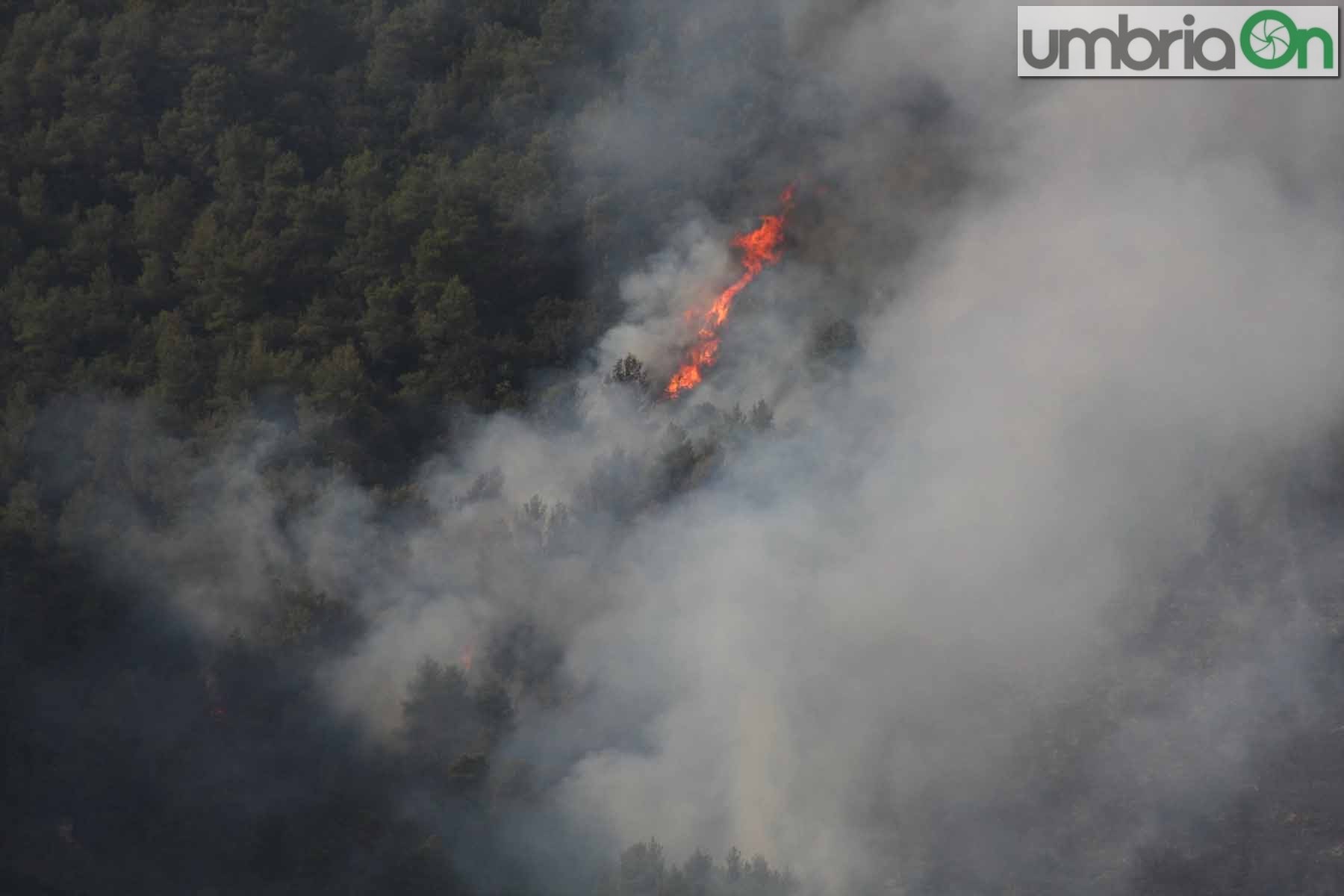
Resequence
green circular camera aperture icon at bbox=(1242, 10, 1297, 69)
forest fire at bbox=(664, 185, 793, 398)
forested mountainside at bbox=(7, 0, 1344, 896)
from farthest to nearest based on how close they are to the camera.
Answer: forest fire at bbox=(664, 185, 793, 398) → green circular camera aperture icon at bbox=(1242, 10, 1297, 69) → forested mountainside at bbox=(7, 0, 1344, 896)

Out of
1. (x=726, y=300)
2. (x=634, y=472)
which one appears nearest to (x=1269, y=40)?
(x=726, y=300)

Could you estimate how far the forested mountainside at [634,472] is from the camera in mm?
28656

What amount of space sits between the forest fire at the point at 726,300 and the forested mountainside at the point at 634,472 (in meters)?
0.15

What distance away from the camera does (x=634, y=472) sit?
1330 inches

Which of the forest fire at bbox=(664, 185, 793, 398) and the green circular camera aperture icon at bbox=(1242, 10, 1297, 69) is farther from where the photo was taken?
the forest fire at bbox=(664, 185, 793, 398)

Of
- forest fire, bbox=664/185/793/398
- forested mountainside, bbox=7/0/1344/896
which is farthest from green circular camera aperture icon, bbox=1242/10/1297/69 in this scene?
forest fire, bbox=664/185/793/398

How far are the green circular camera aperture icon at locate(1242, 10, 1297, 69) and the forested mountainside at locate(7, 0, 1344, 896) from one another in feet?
3.45

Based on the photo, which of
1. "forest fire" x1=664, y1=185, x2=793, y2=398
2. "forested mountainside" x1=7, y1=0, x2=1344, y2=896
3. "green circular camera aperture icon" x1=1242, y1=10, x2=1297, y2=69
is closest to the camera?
"forested mountainside" x1=7, y1=0, x2=1344, y2=896

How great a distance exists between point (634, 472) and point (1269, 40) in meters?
14.1

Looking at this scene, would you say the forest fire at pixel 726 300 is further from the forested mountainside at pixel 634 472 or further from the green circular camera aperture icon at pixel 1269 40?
the green circular camera aperture icon at pixel 1269 40

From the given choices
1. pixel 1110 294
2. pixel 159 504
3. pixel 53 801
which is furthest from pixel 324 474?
pixel 1110 294

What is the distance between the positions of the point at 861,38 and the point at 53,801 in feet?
72.0

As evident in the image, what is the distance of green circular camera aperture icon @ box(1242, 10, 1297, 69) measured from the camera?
3775 centimetres

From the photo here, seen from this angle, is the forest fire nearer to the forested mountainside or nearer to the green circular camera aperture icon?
the forested mountainside
